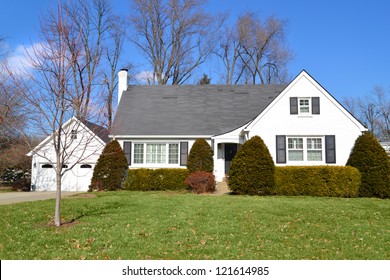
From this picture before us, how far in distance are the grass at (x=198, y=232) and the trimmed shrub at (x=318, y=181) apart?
385 cm

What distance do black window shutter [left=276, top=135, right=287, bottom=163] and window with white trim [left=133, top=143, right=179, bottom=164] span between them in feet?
Result: 21.1

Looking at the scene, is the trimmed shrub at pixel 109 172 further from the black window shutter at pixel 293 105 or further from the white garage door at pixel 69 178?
the black window shutter at pixel 293 105

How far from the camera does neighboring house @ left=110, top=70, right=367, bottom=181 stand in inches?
707

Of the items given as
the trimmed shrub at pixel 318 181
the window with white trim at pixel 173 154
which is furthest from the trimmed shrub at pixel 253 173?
the window with white trim at pixel 173 154

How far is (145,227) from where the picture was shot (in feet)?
25.8

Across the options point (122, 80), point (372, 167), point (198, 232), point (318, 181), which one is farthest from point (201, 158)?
point (198, 232)

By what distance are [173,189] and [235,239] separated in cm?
1199

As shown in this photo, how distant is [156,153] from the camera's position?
2108 centimetres

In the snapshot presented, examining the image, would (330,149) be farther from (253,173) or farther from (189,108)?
(189,108)

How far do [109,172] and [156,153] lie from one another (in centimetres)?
365

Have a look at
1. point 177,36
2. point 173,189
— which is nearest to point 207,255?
point 173,189

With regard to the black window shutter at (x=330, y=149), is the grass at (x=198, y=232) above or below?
below

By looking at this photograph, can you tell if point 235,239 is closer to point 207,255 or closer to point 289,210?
point 207,255

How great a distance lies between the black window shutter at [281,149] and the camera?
58.7 feet
